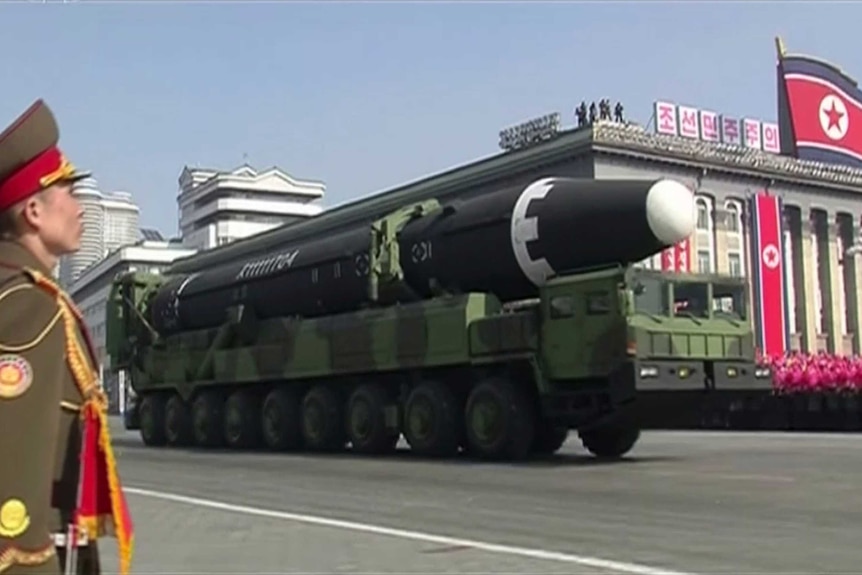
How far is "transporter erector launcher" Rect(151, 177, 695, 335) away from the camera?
15.5m

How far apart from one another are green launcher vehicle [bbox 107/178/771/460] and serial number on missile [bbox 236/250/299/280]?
0.23 ft

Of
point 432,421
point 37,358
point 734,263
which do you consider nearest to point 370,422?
point 432,421

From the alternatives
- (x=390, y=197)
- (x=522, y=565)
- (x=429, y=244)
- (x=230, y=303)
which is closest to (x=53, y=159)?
(x=522, y=565)

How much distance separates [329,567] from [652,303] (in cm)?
826

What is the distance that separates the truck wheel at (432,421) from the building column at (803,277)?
4845 cm

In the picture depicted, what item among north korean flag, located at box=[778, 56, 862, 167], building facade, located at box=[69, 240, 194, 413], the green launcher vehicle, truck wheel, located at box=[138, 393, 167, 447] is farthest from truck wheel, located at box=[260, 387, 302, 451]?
building facade, located at box=[69, 240, 194, 413]

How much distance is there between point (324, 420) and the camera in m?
19.8

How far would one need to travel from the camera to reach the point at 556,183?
16547mm

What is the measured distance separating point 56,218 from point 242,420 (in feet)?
65.0

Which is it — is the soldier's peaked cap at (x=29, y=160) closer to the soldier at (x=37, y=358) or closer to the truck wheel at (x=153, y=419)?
the soldier at (x=37, y=358)

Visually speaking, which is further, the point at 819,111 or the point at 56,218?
the point at 819,111

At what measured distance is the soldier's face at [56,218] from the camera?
2725 mm

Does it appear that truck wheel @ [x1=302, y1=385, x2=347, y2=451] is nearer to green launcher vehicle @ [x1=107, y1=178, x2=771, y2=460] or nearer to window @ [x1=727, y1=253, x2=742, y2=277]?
green launcher vehicle @ [x1=107, y1=178, x2=771, y2=460]

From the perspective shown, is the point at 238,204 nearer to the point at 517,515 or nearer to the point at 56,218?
the point at 517,515
